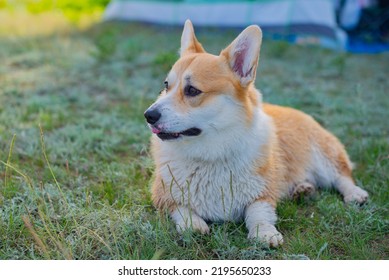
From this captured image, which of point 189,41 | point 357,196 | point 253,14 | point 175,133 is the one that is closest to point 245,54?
point 189,41

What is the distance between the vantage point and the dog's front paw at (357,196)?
12.5ft

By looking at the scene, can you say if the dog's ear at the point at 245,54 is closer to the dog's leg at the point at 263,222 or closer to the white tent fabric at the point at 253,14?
the dog's leg at the point at 263,222

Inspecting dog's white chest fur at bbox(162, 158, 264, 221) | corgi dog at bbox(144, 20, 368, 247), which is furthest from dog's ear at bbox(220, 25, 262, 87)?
dog's white chest fur at bbox(162, 158, 264, 221)

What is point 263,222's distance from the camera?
10.6 ft

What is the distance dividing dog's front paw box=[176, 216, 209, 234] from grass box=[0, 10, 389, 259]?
5 cm

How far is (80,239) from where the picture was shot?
119 inches

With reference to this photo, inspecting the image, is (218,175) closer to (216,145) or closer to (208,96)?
(216,145)

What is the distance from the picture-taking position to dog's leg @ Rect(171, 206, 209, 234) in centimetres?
313

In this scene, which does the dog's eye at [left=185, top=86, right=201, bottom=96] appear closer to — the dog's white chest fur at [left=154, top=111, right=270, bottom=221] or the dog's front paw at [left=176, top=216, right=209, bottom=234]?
the dog's white chest fur at [left=154, top=111, right=270, bottom=221]

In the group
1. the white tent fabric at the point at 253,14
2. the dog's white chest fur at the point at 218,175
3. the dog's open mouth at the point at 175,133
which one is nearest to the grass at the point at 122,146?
the dog's white chest fur at the point at 218,175

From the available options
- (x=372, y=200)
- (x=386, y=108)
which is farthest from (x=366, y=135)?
(x=372, y=200)

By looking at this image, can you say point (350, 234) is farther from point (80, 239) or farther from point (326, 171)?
point (80, 239)

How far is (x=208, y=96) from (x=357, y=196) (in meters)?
1.52

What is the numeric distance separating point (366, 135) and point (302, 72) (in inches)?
102
